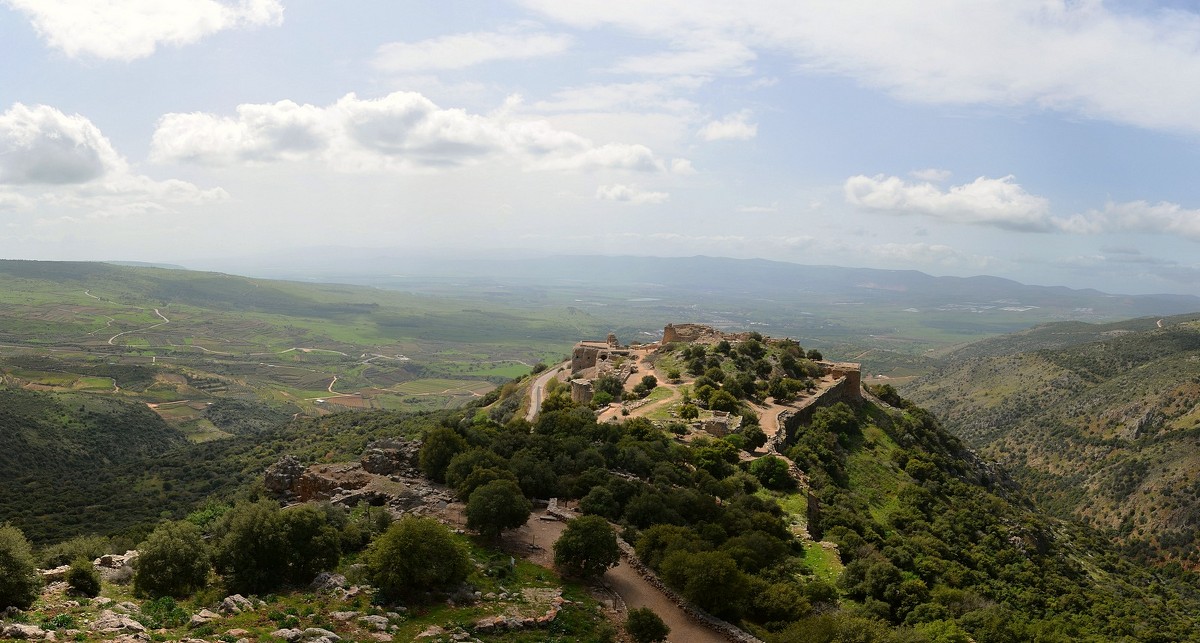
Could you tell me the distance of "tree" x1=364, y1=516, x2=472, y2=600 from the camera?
20.1m

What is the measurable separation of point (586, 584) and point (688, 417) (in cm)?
2282

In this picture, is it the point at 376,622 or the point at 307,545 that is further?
the point at 307,545

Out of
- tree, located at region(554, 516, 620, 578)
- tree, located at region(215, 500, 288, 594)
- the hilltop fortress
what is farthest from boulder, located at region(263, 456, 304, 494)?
the hilltop fortress

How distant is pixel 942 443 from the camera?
59656 mm

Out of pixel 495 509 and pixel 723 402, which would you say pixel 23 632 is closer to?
pixel 495 509

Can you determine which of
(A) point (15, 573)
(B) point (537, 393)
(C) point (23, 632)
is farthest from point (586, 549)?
(B) point (537, 393)

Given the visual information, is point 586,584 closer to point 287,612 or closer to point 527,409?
point 287,612

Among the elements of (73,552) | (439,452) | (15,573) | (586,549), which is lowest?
(73,552)

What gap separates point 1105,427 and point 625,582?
87860 millimetres

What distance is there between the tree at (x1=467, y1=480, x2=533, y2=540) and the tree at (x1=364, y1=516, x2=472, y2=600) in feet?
12.5

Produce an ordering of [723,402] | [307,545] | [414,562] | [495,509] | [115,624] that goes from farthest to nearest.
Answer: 1. [723,402]
2. [495,509]
3. [307,545]
4. [414,562]
5. [115,624]

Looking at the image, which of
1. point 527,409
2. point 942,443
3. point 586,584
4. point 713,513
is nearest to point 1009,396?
point 942,443

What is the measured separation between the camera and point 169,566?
1955 centimetres

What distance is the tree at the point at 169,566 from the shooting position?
1947 cm
